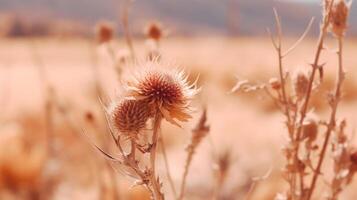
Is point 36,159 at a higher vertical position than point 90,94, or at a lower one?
higher

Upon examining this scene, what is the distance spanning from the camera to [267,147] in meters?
7.89

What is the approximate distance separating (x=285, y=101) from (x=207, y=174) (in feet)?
14.4

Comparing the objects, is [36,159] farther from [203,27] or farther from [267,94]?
[203,27]

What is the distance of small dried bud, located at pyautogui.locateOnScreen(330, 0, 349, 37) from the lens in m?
1.69

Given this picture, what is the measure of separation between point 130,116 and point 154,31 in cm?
118

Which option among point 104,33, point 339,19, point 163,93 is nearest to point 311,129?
point 339,19

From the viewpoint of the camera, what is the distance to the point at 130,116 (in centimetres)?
128

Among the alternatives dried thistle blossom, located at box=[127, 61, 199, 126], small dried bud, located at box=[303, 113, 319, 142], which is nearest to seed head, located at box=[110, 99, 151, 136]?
dried thistle blossom, located at box=[127, 61, 199, 126]

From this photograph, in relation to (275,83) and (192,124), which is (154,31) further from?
(275,83)

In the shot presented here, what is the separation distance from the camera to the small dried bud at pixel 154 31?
94.7 inches

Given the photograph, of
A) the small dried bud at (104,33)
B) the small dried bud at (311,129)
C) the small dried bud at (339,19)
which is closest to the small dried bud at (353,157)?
the small dried bud at (311,129)

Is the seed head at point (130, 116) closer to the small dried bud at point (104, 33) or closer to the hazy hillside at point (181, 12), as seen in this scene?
the small dried bud at point (104, 33)

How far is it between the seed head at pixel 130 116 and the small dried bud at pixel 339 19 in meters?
0.64

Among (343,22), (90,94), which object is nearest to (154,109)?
(343,22)
